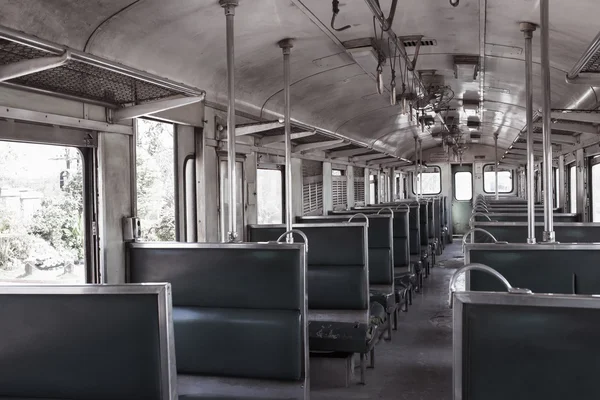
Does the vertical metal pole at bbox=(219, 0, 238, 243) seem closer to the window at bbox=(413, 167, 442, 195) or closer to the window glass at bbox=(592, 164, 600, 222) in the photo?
the window glass at bbox=(592, 164, 600, 222)

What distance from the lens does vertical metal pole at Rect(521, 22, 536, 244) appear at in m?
3.68

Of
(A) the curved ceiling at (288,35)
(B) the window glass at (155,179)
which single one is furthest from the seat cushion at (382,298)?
(A) the curved ceiling at (288,35)

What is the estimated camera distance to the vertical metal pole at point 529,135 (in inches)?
145

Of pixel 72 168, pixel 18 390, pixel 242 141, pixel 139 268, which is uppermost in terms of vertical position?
pixel 242 141

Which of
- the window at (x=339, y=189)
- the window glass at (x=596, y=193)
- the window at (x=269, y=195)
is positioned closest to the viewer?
the window at (x=269, y=195)

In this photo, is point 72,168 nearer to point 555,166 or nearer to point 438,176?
point 555,166

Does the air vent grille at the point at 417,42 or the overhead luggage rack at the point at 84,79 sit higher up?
the air vent grille at the point at 417,42

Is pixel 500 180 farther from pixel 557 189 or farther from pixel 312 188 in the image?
pixel 312 188

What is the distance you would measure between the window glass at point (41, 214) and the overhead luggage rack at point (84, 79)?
1.16ft

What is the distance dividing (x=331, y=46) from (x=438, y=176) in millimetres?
13713

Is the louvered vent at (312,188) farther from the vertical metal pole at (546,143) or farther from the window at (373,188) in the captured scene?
the vertical metal pole at (546,143)

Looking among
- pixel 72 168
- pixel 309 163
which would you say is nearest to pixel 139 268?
A: pixel 72 168

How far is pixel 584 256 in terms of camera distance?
300 cm

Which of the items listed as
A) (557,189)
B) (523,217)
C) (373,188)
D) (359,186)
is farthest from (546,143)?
(373,188)
